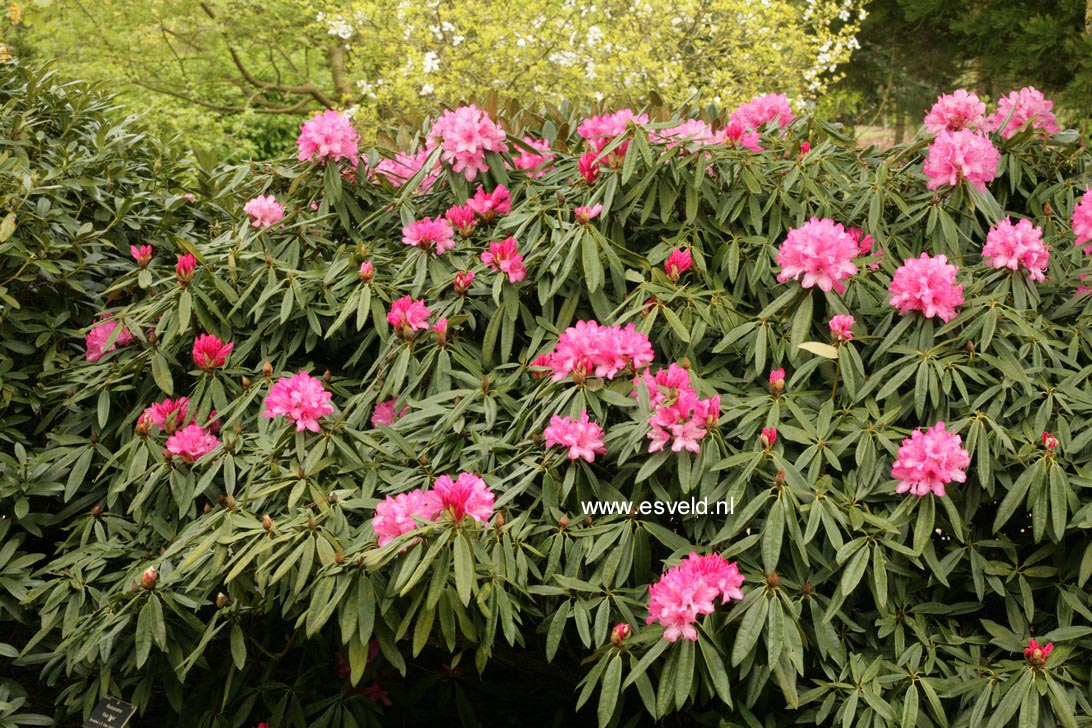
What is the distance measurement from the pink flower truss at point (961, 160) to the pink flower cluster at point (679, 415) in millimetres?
859

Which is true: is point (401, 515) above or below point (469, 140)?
below

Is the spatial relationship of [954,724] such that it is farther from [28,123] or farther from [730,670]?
[28,123]

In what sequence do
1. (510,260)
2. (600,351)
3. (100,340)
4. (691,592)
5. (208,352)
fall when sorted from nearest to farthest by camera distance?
(691,592) → (600,351) → (510,260) → (208,352) → (100,340)

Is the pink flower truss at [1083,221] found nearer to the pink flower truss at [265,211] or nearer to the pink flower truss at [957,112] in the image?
the pink flower truss at [957,112]

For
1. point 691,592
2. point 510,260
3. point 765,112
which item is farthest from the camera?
point 765,112

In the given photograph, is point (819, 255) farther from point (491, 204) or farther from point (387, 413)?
point (387, 413)

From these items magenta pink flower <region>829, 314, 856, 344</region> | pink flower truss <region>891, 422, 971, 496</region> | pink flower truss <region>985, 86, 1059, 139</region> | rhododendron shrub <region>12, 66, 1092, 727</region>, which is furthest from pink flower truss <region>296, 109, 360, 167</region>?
pink flower truss <region>985, 86, 1059, 139</region>

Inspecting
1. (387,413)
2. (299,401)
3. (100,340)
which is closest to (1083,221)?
(387,413)

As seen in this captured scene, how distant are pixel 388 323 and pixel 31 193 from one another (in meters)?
1.16

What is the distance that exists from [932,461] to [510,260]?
0.98 m

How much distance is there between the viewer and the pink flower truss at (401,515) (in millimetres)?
1830

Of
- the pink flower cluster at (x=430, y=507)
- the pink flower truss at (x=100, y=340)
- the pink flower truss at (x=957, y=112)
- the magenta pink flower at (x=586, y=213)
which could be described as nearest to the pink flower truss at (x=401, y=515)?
the pink flower cluster at (x=430, y=507)

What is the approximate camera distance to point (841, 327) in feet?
6.77

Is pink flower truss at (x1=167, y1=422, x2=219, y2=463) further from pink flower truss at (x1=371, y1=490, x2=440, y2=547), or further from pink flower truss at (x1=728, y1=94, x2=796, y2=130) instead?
pink flower truss at (x1=728, y1=94, x2=796, y2=130)
